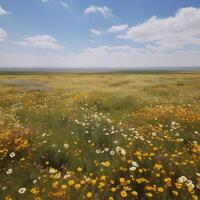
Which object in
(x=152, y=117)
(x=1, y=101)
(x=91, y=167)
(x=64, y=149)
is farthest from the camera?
(x=1, y=101)

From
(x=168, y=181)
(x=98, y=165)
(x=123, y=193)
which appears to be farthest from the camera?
(x=98, y=165)

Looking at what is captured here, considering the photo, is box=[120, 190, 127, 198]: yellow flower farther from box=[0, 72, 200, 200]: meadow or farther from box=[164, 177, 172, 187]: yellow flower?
box=[164, 177, 172, 187]: yellow flower

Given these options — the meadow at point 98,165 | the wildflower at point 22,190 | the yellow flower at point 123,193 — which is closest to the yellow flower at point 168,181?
the meadow at point 98,165

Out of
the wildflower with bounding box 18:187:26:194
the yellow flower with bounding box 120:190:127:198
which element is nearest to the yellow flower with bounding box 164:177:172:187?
the yellow flower with bounding box 120:190:127:198

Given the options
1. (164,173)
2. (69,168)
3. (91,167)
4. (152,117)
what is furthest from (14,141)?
(152,117)

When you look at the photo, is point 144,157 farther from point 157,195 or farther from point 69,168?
point 69,168

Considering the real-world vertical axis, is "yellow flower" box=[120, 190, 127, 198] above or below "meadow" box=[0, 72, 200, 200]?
above

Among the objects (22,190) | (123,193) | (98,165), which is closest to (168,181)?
(123,193)

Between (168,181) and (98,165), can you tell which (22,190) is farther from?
(168,181)

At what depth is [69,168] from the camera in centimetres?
436

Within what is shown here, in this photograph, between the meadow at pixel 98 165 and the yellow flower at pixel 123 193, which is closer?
the yellow flower at pixel 123 193

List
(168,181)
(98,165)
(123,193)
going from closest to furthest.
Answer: (123,193), (168,181), (98,165)

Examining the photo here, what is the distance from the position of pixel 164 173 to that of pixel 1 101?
1282 cm

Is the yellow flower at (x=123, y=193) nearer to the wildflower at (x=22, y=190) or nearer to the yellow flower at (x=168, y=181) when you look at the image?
the yellow flower at (x=168, y=181)
